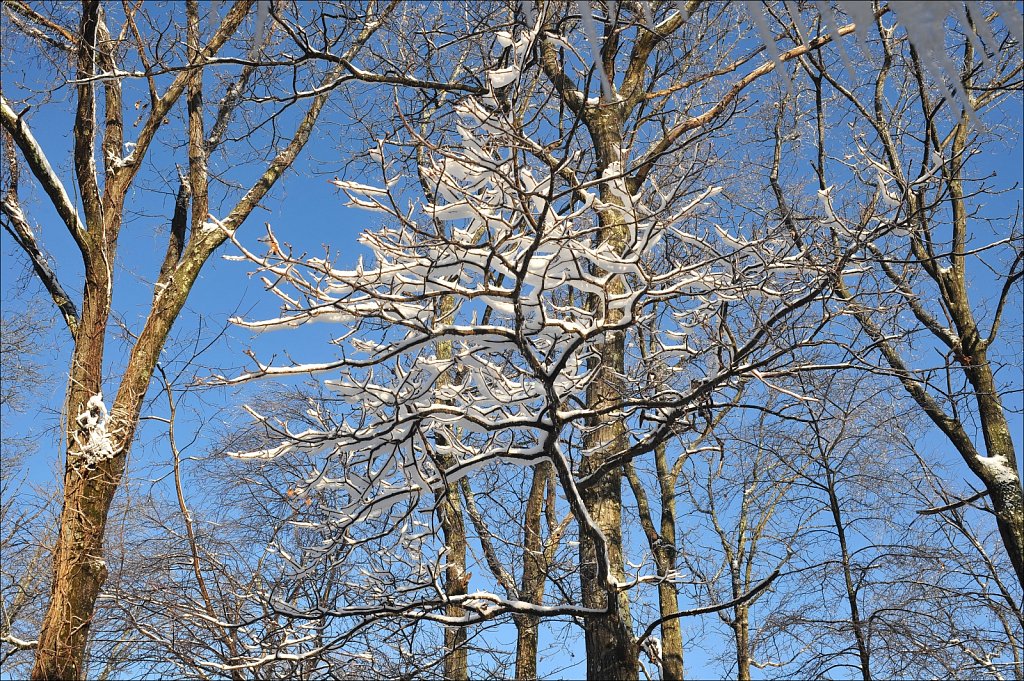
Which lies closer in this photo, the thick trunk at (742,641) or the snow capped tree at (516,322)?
the snow capped tree at (516,322)

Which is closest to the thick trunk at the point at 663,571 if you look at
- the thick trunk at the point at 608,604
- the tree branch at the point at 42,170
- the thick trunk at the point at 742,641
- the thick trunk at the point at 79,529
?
the thick trunk at the point at 742,641

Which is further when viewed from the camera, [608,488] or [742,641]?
[742,641]

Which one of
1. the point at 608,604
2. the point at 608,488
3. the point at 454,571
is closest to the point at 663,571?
the point at 454,571

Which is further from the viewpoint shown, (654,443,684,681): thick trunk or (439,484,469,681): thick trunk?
(654,443,684,681): thick trunk

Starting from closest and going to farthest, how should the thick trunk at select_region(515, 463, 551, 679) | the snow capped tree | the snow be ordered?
1. the snow capped tree
2. the snow
3. the thick trunk at select_region(515, 463, 551, 679)

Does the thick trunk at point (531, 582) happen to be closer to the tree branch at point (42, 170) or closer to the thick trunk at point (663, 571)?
the thick trunk at point (663, 571)

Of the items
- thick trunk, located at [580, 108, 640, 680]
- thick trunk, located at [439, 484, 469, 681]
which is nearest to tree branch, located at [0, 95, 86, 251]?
thick trunk, located at [439, 484, 469, 681]

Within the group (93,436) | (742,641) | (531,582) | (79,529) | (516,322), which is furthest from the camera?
(742,641)

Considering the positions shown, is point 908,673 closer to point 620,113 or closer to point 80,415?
point 620,113

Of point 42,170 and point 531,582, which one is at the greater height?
point 42,170

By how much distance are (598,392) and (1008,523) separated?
4.12 metres

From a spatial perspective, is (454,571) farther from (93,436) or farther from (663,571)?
(93,436)

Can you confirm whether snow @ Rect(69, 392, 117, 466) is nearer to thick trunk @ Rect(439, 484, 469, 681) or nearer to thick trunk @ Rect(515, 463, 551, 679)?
thick trunk @ Rect(439, 484, 469, 681)

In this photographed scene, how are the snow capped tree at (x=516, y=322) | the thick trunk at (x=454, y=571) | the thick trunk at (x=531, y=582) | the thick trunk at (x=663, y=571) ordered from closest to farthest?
the snow capped tree at (x=516, y=322), the thick trunk at (x=531, y=582), the thick trunk at (x=454, y=571), the thick trunk at (x=663, y=571)
